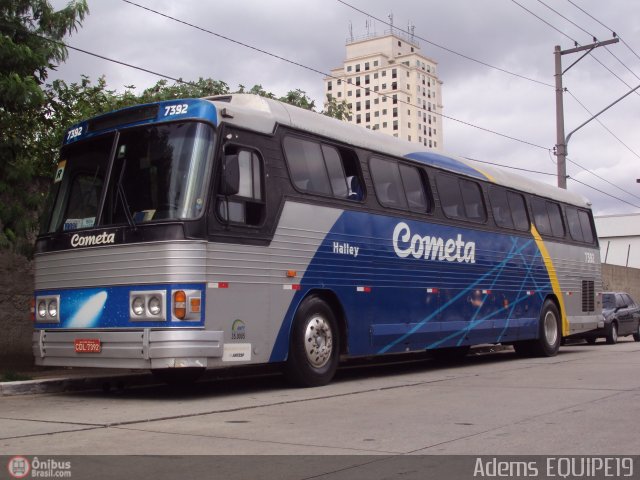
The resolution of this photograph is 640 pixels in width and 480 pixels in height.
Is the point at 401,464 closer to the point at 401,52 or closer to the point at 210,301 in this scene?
the point at 210,301

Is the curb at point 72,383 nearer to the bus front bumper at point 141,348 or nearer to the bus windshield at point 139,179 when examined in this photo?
the bus front bumper at point 141,348

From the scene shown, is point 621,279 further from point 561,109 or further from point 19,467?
point 19,467

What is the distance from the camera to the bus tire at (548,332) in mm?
17109

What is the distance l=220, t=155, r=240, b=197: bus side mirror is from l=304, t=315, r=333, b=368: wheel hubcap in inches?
91.1

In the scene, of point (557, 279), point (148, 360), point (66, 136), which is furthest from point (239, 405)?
point (557, 279)

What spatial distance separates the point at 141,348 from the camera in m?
8.95

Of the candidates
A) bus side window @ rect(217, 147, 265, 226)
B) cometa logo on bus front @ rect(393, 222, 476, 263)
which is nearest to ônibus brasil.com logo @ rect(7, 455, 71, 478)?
bus side window @ rect(217, 147, 265, 226)

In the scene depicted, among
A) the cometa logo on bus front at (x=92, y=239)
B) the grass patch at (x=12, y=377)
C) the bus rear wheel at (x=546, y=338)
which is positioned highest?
the cometa logo on bus front at (x=92, y=239)

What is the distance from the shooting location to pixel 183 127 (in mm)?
9516

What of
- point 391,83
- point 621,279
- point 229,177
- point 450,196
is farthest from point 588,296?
point 391,83

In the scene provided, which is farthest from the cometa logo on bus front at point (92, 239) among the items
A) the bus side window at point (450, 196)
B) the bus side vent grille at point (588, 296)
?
the bus side vent grille at point (588, 296)

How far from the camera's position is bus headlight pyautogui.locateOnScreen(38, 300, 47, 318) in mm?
10219

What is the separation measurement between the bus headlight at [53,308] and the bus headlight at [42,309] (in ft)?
0.29

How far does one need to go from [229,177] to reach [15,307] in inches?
263
